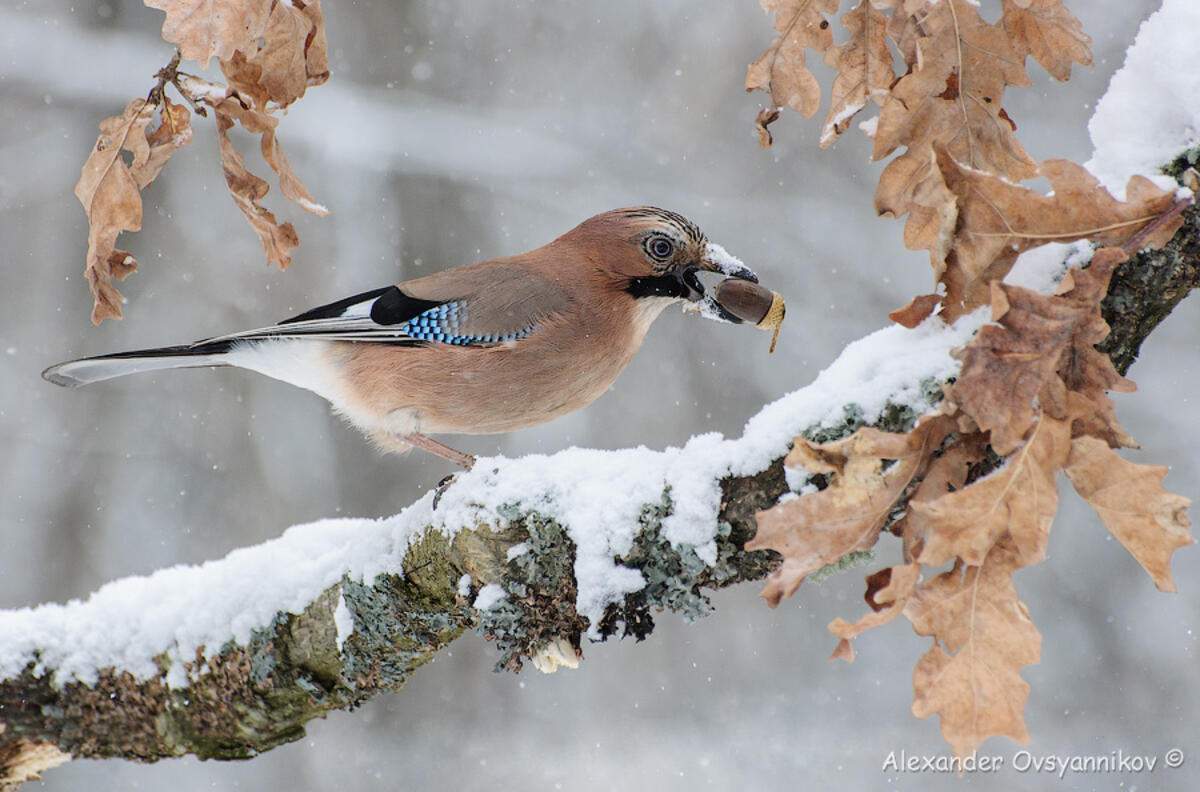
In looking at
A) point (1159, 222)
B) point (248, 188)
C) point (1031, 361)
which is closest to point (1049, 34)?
point (1159, 222)

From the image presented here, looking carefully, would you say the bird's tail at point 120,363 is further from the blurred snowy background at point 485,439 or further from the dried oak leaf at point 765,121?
the blurred snowy background at point 485,439

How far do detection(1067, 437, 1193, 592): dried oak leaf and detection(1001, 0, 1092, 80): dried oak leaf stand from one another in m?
1.03

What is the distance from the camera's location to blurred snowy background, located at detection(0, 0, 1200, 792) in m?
6.84

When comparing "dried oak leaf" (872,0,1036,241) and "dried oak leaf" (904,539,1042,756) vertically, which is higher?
"dried oak leaf" (872,0,1036,241)

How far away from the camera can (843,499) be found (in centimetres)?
160

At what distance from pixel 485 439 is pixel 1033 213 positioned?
5840 mm

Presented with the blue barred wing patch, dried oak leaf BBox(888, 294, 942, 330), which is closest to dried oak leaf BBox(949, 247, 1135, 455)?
dried oak leaf BBox(888, 294, 942, 330)

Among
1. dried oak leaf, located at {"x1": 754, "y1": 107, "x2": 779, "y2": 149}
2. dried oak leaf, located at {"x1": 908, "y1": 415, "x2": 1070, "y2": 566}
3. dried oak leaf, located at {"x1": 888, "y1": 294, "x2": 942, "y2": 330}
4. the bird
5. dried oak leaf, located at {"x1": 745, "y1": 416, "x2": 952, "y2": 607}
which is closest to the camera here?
dried oak leaf, located at {"x1": 908, "y1": 415, "x2": 1070, "y2": 566}

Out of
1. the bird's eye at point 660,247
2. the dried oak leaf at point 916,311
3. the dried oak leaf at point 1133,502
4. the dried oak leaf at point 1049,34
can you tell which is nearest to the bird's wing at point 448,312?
the bird's eye at point 660,247

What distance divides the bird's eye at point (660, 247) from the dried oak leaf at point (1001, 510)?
6.35 feet

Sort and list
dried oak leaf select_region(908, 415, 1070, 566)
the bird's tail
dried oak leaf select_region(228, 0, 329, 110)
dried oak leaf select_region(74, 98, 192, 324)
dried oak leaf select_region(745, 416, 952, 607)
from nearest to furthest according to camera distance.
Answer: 1. dried oak leaf select_region(908, 415, 1070, 566)
2. dried oak leaf select_region(745, 416, 952, 607)
3. dried oak leaf select_region(228, 0, 329, 110)
4. dried oak leaf select_region(74, 98, 192, 324)
5. the bird's tail

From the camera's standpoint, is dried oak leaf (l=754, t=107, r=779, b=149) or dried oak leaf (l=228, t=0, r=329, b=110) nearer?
dried oak leaf (l=228, t=0, r=329, b=110)

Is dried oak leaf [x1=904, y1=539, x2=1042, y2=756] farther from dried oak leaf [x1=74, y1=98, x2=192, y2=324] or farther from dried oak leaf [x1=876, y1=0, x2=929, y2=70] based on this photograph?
dried oak leaf [x1=74, y1=98, x2=192, y2=324]

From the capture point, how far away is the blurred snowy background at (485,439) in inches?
269
